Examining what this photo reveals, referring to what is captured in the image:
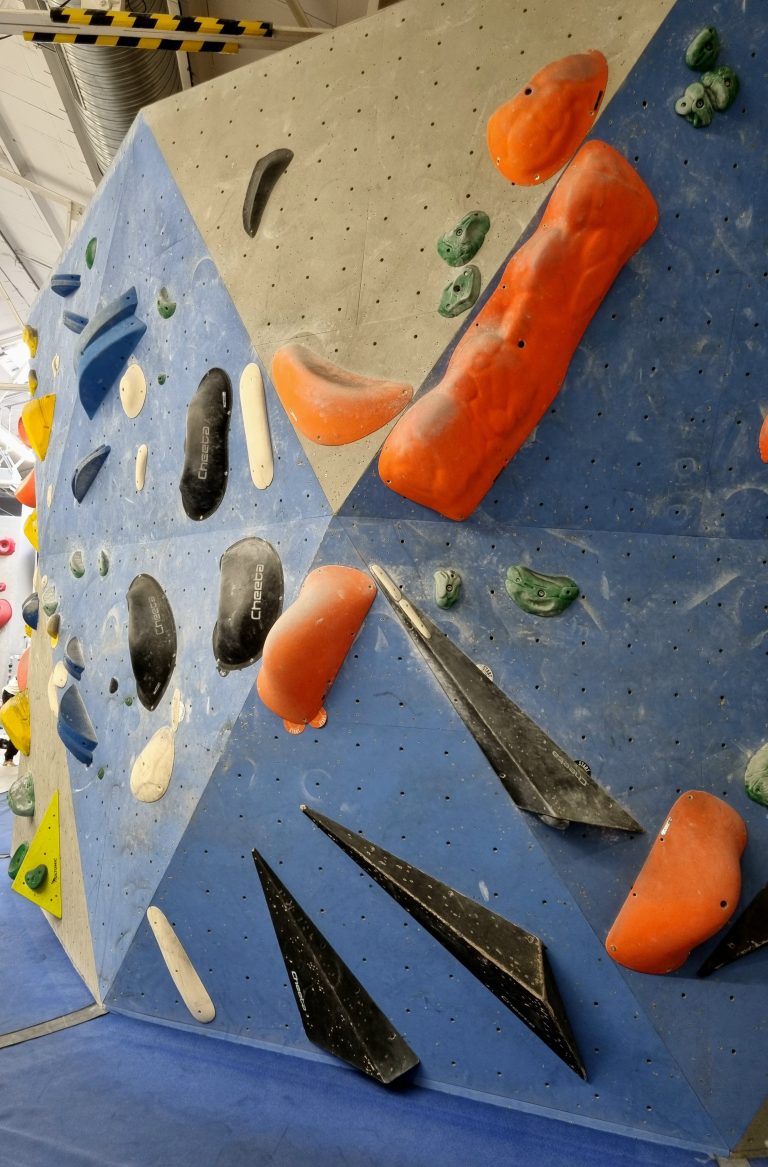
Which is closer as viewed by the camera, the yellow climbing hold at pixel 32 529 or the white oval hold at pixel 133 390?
the white oval hold at pixel 133 390

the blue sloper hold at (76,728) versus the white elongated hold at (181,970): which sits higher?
the blue sloper hold at (76,728)

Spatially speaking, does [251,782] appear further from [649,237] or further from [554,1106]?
[649,237]

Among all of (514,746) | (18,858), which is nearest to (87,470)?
(18,858)

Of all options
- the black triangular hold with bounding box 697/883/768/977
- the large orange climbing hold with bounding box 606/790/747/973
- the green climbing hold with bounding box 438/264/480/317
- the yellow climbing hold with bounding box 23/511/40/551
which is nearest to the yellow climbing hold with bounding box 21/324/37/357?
the yellow climbing hold with bounding box 23/511/40/551

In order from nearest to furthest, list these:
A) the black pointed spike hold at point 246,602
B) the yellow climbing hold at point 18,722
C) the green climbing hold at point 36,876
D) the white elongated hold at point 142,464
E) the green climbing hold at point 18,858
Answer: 1. the black pointed spike hold at point 246,602
2. the white elongated hold at point 142,464
3. the green climbing hold at point 36,876
4. the green climbing hold at point 18,858
5. the yellow climbing hold at point 18,722

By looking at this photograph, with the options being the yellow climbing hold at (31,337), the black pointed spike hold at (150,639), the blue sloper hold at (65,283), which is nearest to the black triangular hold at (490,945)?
the black pointed spike hold at (150,639)

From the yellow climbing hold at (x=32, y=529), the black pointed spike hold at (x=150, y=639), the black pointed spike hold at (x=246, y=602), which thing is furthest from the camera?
the yellow climbing hold at (x=32, y=529)

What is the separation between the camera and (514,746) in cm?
242

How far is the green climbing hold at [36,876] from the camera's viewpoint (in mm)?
4168

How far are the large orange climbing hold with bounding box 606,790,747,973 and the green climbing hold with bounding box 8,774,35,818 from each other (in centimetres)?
340

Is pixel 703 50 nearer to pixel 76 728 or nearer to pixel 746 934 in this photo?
pixel 746 934

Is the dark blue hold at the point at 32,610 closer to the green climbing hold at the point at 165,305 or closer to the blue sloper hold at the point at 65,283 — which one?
the blue sloper hold at the point at 65,283

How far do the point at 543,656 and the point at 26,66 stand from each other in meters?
6.55

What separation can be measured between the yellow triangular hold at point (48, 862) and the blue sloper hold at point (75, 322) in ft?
7.45
